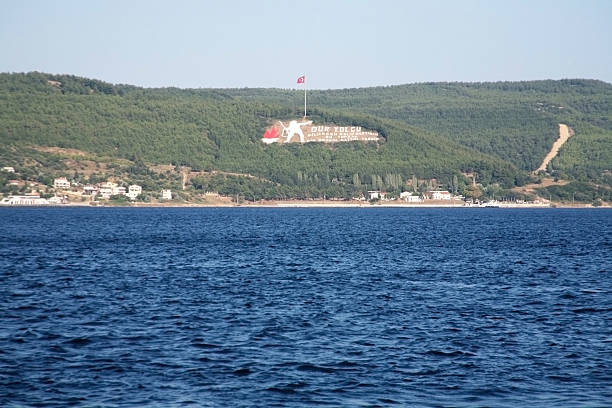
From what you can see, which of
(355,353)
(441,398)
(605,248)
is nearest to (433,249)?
(605,248)

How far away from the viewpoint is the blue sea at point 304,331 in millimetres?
27656

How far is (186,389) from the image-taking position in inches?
1088

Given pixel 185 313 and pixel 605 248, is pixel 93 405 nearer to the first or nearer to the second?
pixel 185 313

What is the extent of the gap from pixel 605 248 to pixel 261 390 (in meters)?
67.0

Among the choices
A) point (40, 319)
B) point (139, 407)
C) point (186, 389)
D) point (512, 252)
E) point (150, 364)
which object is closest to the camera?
point (139, 407)

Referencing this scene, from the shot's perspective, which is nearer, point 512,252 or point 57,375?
point 57,375

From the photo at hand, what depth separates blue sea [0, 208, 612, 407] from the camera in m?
27.7

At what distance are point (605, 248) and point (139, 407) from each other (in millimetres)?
70261

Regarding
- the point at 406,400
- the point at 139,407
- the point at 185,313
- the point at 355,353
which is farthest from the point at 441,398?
the point at 185,313

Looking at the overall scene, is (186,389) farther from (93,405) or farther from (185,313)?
(185,313)

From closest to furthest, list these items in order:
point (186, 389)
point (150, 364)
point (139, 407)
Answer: point (139, 407) → point (186, 389) → point (150, 364)

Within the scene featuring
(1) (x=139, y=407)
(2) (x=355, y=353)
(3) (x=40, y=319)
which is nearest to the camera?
(1) (x=139, y=407)

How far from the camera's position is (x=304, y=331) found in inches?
1476

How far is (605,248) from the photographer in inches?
3467
